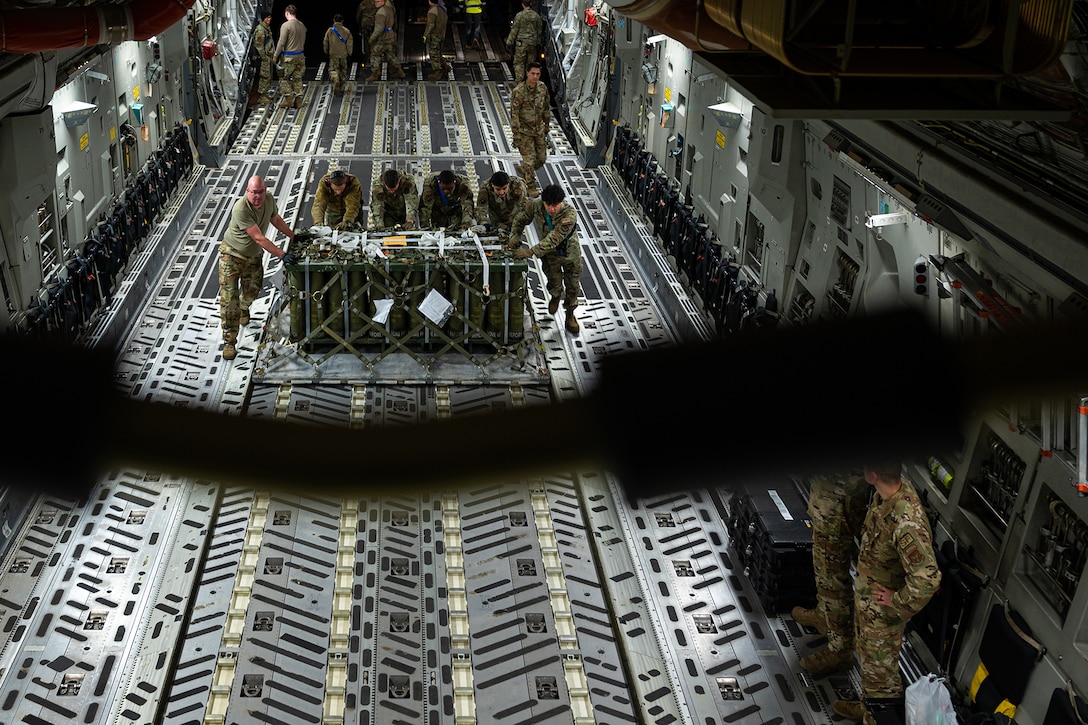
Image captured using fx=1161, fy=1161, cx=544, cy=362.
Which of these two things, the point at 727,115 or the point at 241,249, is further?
the point at 727,115

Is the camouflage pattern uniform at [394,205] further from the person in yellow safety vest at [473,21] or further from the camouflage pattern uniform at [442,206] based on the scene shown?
the person in yellow safety vest at [473,21]

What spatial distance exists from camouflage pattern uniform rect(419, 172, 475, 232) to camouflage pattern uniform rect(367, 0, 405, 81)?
9.73 meters

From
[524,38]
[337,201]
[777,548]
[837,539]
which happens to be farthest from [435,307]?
[524,38]

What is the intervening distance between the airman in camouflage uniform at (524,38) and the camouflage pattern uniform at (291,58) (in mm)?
3289

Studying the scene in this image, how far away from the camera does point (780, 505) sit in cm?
696

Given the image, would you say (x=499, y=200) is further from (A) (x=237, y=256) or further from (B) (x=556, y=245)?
(A) (x=237, y=256)

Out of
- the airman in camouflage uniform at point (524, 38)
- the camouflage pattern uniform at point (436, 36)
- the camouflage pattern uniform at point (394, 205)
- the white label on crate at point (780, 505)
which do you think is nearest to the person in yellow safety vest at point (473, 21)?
the camouflage pattern uniform at point (436, 36)

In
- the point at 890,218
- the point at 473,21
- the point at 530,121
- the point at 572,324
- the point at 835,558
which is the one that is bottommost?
the point at 572,324

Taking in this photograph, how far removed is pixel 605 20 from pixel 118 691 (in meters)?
12.2

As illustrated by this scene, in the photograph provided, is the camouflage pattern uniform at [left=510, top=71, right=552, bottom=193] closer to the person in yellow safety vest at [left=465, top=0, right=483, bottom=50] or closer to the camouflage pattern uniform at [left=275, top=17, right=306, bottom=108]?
the camouflage pattern uniform at [left=275, top=17, right=306, bottom=108]

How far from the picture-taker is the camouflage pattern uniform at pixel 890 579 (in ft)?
16.9

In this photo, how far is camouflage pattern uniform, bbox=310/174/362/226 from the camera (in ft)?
34.4

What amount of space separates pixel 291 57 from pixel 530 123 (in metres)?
5.09

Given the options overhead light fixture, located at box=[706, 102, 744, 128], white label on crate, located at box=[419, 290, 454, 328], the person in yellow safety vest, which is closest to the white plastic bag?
white label on crate, located at box=[419, 290, 454, 328]
